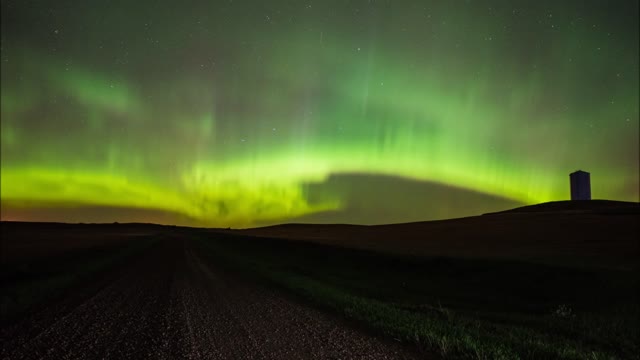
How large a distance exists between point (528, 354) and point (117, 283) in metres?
21.5

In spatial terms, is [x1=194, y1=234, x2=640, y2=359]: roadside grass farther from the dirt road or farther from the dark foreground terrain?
the dirt road

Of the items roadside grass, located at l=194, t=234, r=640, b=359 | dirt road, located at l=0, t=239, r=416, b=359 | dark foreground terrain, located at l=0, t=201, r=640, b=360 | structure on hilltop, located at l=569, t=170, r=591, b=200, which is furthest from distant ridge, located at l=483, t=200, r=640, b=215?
dirt road, located at l=0, t=239, r=416, b=359

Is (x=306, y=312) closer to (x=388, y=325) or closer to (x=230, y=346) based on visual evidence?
(x=388, y=325)

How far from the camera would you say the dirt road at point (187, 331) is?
9883 millimetres

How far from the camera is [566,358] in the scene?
33.6 ft

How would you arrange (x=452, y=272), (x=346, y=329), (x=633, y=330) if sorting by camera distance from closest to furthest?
(x=346, y=329), (x=633, y=330), (x=452, y=272)

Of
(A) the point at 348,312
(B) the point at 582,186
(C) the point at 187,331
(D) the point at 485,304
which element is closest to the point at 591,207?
(B) the point at 582,186

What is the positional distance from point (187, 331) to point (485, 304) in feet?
59.3

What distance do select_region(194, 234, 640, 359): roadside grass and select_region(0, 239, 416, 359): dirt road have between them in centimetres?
171

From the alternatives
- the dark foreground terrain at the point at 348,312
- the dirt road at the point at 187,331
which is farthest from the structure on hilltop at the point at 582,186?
the dirt road at the point at 187,331

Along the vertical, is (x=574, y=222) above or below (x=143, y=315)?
above

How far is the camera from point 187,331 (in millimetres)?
11867

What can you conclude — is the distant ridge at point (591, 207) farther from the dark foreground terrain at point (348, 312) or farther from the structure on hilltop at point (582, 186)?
the dark foreground terrain at point (348, 312)

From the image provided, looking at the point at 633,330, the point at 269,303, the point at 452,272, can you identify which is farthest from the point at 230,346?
the point at 452,272
